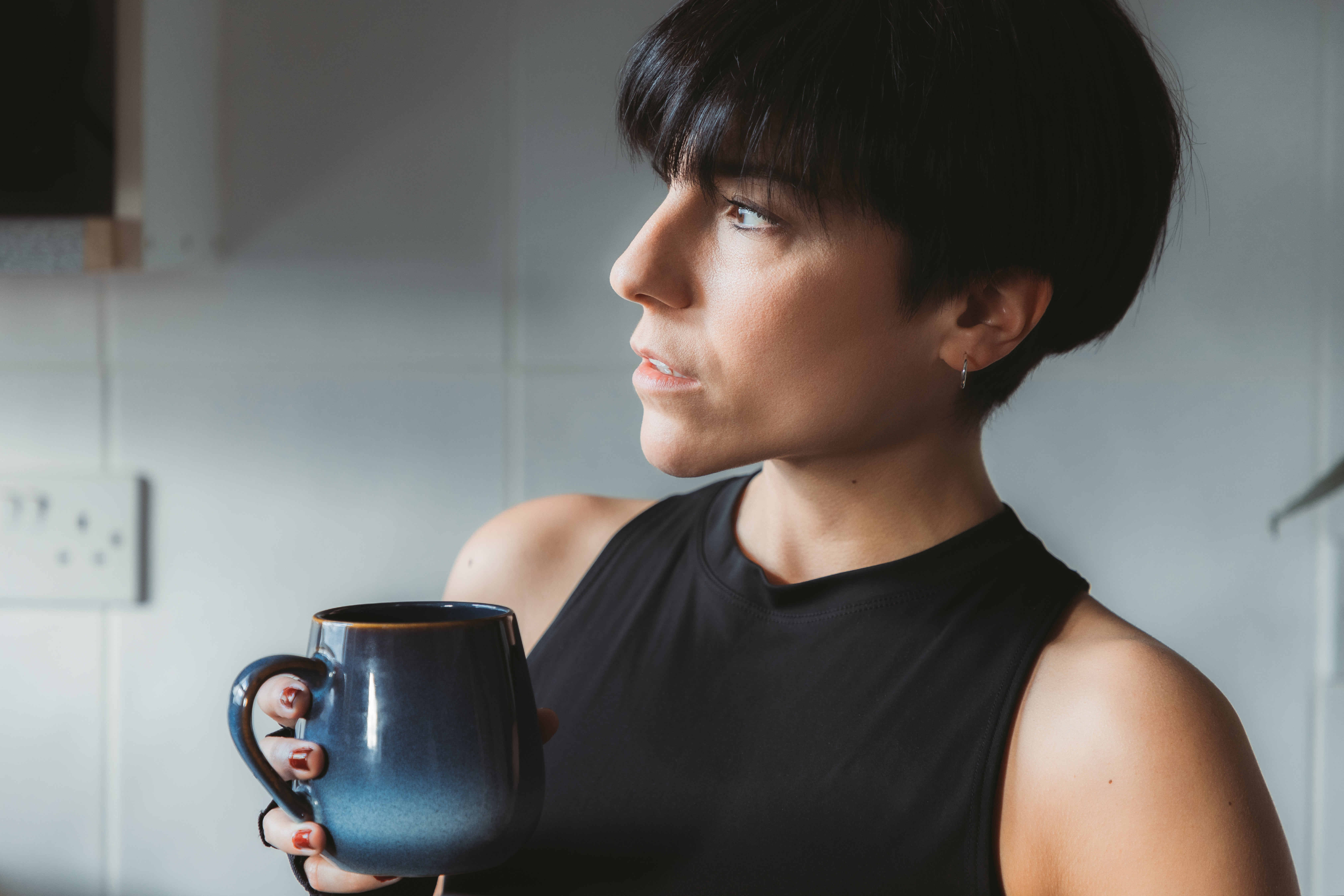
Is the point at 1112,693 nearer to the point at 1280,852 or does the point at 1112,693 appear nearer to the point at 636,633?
the point at 1280,852

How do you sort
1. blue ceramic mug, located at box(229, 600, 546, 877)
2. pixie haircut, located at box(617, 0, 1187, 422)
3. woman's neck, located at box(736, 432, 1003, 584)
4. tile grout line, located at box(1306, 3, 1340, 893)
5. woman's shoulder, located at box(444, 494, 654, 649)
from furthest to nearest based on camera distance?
tile grout line, located at box(1306, 3, 1340, 893) < woman's shoulder, located at box(444, 494, 654, 649) < woman's neck, located at box(736, 432, 1003, 584) < pixie haircut, located at box(617, 0, 1187, 422) < blue ceramic mug, located at box(229, 600, 546, 877)

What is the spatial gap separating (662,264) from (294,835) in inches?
13.9

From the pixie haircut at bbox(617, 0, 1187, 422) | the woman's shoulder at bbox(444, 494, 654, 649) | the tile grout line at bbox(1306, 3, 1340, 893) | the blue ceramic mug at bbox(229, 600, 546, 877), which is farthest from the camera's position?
the tile grout line at bbox(1306, 3, 1340, 893)

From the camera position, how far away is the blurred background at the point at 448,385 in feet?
3.66

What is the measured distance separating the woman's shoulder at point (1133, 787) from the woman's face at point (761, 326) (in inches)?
8.0

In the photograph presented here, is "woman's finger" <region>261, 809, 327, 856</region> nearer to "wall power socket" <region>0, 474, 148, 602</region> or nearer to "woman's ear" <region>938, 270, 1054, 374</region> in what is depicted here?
"woman's ear" <region>938, 270, 1054, 374</region>

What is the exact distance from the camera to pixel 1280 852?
1.89ft

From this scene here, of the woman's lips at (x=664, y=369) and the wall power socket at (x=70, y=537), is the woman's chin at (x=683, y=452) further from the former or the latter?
the wall power socket at (x=70, y=537)

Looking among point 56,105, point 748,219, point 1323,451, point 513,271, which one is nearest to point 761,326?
point 748,219

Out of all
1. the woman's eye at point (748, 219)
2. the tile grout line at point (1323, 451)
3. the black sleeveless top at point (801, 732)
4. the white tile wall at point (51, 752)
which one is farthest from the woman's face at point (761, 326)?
the white tile wall at point (51, 752)

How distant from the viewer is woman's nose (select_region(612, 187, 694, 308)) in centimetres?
61

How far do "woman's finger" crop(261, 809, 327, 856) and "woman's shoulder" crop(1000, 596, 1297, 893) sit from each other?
381 millimetres

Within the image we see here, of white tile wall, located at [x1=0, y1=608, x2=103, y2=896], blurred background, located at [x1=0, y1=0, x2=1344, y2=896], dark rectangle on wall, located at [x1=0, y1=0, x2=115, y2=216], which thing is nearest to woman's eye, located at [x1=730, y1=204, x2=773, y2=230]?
blurred background, located at [x1=0, y1=0, x2=1344, y2=896]

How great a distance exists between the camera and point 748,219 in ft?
2.01
